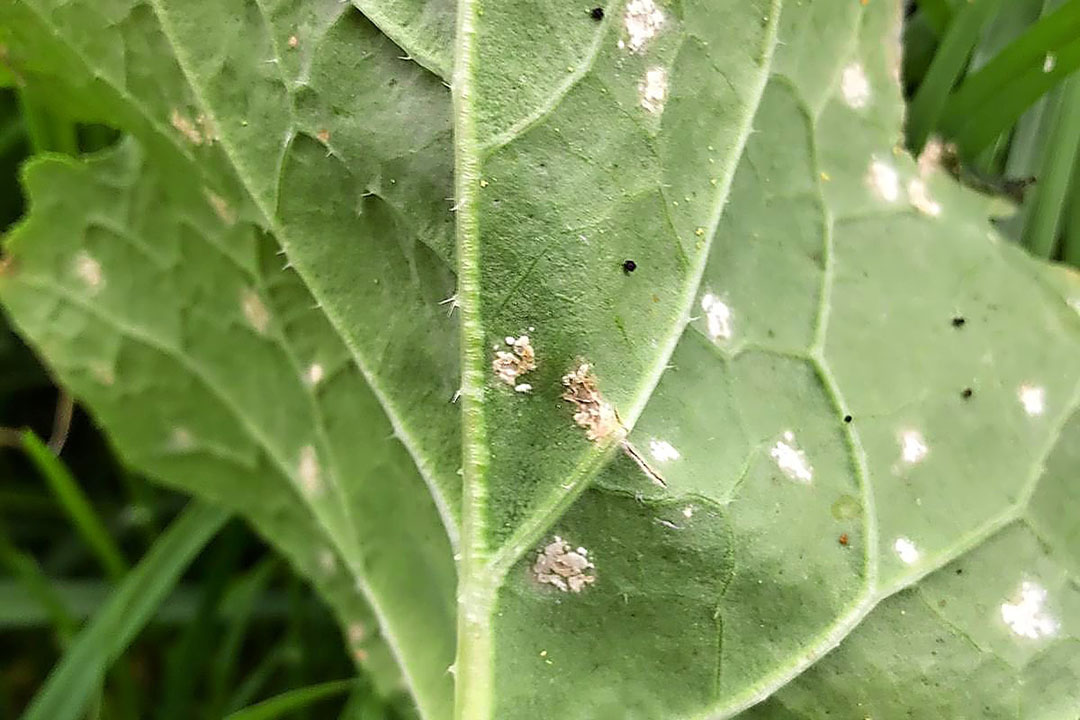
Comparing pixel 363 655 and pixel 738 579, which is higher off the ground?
pixel 738 579

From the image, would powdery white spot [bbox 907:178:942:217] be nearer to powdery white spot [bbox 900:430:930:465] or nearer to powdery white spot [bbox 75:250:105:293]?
powdery white spot [bbox 900:430:930:465]

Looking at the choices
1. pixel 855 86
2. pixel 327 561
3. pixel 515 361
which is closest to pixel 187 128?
pixel 515 361

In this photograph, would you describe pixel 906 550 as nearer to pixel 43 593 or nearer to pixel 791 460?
pixel 791 460

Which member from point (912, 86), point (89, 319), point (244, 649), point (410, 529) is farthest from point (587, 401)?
point (244, 649)

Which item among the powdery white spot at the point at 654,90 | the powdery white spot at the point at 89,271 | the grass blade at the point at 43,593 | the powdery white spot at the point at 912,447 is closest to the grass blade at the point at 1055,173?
the powdery white spot at the point at 912,447

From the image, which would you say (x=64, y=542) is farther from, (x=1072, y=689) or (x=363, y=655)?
(x=1072, y=689)

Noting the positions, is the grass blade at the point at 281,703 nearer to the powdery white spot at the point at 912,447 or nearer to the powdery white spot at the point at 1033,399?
the powdery white spot at the point at 912,447
